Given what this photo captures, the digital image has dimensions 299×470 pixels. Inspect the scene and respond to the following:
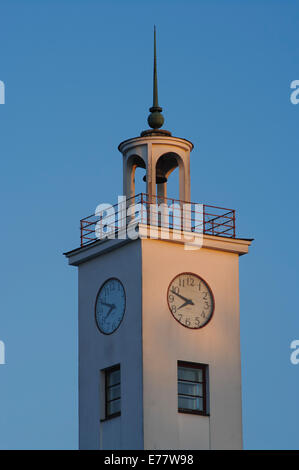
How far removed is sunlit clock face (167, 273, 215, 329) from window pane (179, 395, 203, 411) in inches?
104

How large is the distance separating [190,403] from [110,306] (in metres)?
4.74

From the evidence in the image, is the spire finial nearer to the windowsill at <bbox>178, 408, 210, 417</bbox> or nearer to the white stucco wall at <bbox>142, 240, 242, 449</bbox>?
the white stucco wall at <bbox>142, 240, 242, 449</bbox>

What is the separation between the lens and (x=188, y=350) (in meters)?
76.4

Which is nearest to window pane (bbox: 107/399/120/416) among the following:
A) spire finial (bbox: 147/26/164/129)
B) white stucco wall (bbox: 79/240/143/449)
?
white stucco wall (bbox: 79/240/143/449)

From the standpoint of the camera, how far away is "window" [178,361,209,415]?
7612 centimetres

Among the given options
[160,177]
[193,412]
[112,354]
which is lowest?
[193,412]

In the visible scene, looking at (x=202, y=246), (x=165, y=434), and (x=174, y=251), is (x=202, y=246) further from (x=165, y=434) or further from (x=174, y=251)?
(x=165, y=434)

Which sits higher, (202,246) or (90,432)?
(202,246)

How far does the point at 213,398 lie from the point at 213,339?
2.23 metres

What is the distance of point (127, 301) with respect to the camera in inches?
3014

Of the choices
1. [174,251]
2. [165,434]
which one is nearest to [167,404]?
[165,434]

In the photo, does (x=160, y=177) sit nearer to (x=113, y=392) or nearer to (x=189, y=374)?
(x=189, y=374)

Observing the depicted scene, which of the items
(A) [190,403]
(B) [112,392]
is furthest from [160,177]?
(A) [190,403]

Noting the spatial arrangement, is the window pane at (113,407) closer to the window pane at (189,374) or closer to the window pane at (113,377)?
the window pane at (113,377)
